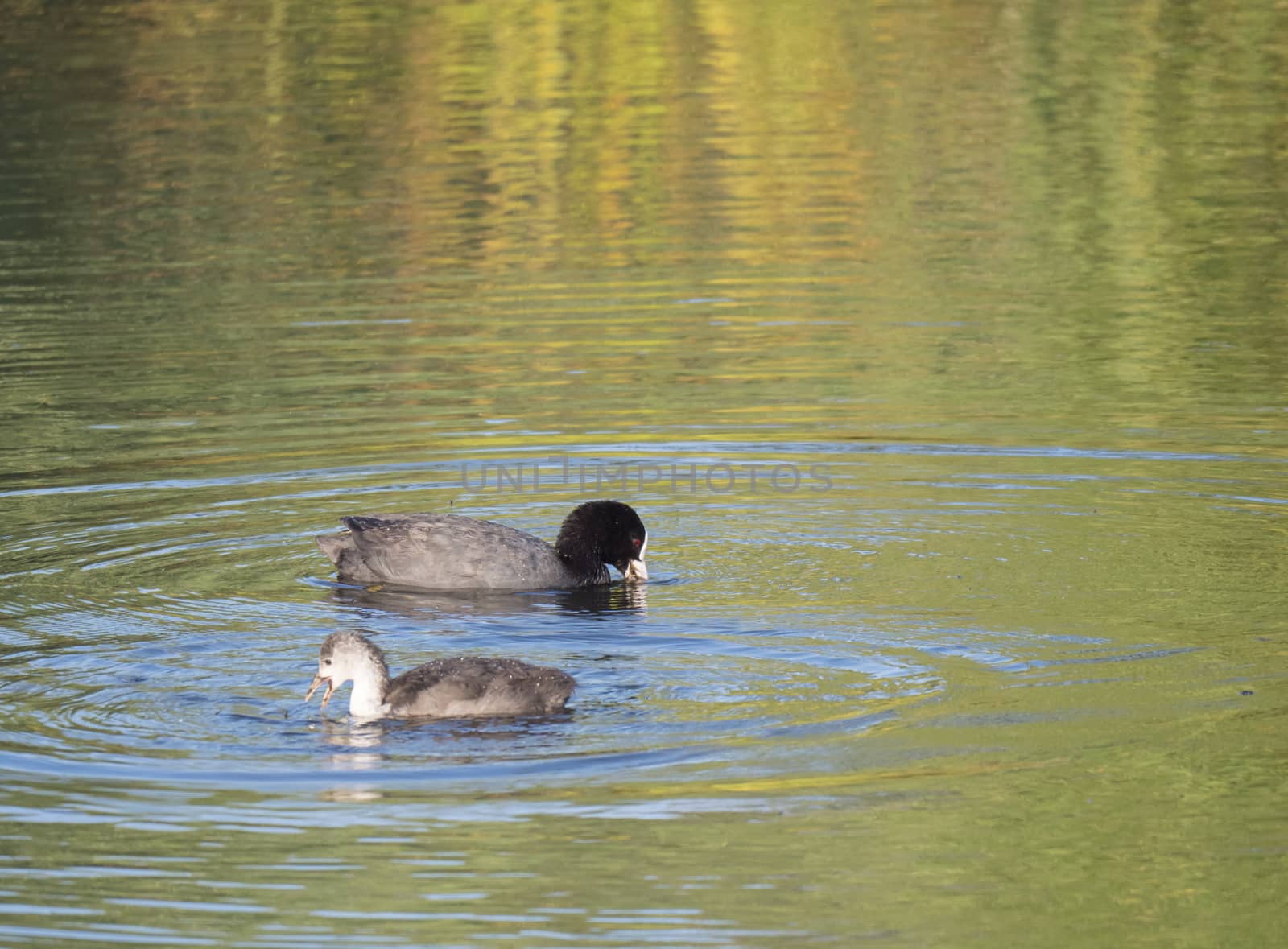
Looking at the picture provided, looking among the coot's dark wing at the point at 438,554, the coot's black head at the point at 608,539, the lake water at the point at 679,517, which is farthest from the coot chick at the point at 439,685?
the coot's black head at the point at 608,539

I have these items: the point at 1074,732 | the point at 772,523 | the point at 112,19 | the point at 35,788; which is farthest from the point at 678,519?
the point at 112,19

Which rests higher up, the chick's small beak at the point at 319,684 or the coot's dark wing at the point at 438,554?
the coot's dark wing at the point at 438,554

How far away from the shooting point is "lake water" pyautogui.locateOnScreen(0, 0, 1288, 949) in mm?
8094

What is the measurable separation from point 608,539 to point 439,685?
3262 mm

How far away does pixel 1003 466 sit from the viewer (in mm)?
14461

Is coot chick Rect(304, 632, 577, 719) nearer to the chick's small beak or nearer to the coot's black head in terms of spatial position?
the chick's small beak

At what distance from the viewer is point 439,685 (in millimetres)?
9641

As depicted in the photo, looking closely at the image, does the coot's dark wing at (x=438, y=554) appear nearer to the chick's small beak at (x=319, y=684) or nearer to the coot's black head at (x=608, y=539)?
the coot's black head at (x=608, y=539)

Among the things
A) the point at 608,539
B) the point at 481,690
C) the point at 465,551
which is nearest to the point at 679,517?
the point at 608,539

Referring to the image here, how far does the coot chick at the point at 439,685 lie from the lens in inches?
378

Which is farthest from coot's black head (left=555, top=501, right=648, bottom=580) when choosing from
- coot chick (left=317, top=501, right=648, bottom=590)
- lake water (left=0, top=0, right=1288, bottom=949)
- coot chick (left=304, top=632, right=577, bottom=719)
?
coot chick (left=304, top=632, right=577, bottom=719)

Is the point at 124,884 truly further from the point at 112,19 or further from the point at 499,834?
the point at 112,19

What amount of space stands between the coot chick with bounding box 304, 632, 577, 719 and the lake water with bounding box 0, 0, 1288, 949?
217mm

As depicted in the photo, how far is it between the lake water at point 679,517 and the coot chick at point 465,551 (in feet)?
0.72
